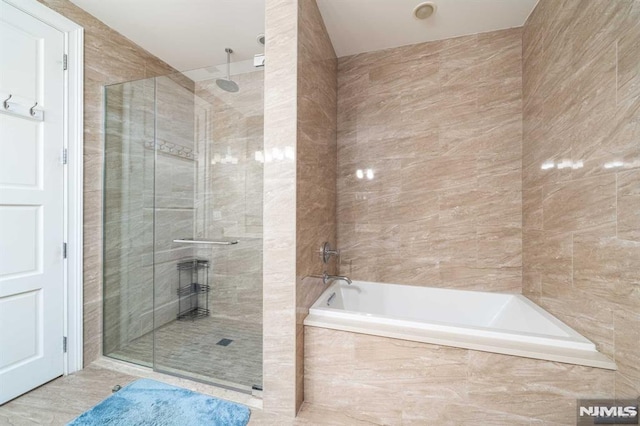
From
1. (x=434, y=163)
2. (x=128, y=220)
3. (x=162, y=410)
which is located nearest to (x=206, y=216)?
(x=128, y=220)

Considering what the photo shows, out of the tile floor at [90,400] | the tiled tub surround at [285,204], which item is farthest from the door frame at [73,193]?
the tiled tub surround at [285,204]

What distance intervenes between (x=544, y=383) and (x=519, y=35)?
93.7 inches

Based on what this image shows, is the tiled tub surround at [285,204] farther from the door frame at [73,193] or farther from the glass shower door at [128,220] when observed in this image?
the door frame at [73,193]

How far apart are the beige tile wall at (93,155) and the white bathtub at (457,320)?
1764mm

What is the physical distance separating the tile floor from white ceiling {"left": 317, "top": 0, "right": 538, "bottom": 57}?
265 cm

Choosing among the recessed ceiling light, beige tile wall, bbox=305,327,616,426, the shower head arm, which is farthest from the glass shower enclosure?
the recessed ceiling light

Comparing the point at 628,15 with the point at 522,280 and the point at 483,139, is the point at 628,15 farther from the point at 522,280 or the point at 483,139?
the point at 522,280

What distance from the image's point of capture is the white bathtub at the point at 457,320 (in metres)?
1.22

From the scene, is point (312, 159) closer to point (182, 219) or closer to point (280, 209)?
point (280, 209)

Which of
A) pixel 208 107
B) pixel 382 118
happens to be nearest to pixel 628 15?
pixel 382 118

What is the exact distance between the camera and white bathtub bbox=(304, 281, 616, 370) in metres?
1.22

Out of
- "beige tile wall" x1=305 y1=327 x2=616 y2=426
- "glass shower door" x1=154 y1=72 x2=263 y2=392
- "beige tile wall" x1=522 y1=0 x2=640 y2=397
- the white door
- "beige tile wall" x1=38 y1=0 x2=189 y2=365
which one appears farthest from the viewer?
"glass shower door" x1=154 y1=72 x2=263 y2=392

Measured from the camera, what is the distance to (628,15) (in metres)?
1.05

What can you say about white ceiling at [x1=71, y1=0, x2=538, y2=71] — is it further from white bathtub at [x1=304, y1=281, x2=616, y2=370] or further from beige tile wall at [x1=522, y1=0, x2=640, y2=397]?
white bathtub at [x1=304, y1=281, x2=616, y2=370]
